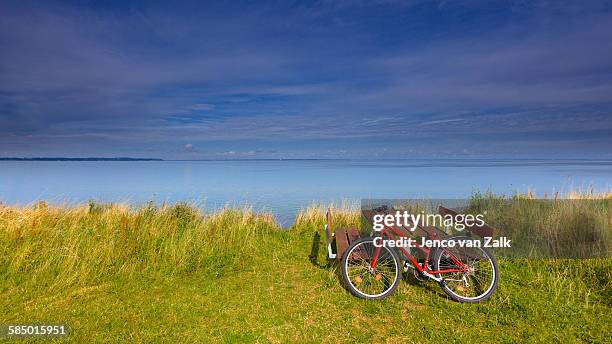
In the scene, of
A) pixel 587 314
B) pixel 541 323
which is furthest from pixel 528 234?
pixel 541 323

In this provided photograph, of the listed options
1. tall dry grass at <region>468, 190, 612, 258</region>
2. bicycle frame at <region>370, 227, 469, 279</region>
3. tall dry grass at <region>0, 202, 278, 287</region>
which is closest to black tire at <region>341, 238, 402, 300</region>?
bicycle frame at <region>370, 227, 469, 279</region>

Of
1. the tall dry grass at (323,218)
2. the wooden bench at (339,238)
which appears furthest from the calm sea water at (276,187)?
the wooden bench at (339,238)

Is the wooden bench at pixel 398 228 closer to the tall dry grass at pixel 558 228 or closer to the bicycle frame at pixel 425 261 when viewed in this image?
the bicycle frame at pixel 425 261

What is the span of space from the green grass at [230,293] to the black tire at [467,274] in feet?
0.57

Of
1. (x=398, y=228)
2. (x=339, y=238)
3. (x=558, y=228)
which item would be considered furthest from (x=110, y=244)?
(x=558, y=228)

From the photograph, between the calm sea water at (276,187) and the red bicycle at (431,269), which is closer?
the red bicycle at (431,269)

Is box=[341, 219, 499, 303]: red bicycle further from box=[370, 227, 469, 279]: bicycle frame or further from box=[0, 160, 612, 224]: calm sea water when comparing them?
box=[0, 160, 612, 224]: calm sea water

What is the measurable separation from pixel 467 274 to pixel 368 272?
5.47 ft

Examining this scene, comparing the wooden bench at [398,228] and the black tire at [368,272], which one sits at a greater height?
the wooden bench at [398,228]

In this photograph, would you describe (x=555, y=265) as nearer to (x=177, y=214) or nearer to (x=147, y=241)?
(x=147, y=241)

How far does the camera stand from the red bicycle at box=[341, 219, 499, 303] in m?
6.24

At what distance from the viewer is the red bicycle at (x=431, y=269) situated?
6.24 meters

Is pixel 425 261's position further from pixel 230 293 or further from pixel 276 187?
pixel 276 187

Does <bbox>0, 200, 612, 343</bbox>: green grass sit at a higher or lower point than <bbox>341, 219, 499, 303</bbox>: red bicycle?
lower
